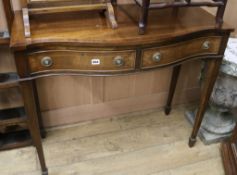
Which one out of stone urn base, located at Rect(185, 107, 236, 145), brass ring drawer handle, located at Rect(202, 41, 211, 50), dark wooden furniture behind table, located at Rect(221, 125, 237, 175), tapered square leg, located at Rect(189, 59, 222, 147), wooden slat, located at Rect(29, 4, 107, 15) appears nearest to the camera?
wooden slat, located at Rect(29, 4, 107, 15)

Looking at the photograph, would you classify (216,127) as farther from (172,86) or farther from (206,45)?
(206,45)

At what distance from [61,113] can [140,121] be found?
557mm

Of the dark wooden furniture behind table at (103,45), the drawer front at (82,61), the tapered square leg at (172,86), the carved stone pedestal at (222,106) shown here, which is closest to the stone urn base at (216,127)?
the carved stone pedestal at (222,106)

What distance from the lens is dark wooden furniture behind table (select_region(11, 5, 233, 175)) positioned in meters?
1.08

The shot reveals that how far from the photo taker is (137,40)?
3.67 ft

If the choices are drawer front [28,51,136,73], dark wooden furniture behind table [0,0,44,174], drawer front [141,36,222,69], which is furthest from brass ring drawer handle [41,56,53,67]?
drawer front [141,36,222,69]

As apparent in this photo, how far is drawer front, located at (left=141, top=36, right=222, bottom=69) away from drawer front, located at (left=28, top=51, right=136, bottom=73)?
0.25ft

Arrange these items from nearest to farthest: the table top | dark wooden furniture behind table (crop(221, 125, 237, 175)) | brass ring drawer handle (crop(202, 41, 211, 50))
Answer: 1. the table top
2. brass ring drawer handle (crop(202, 41, 211, 50))
3. dark wooden furniture behind table (crop(221, 125, 237, 175))

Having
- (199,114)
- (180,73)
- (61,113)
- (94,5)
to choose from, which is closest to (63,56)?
(94,5)

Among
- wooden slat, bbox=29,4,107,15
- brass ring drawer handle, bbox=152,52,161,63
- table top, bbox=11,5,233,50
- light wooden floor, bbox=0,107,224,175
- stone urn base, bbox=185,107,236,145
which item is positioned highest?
wooden slat, bbox=29,4,107,15

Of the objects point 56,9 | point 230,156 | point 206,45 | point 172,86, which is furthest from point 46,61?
point 230,156

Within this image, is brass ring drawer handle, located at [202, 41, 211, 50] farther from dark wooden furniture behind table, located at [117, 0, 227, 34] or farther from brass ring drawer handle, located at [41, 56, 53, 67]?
brass ring drawer handle, located at [41, 56, 53, 67]

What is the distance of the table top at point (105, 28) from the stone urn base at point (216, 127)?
2.39ft

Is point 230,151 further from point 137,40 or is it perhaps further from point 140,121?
point 137,40
